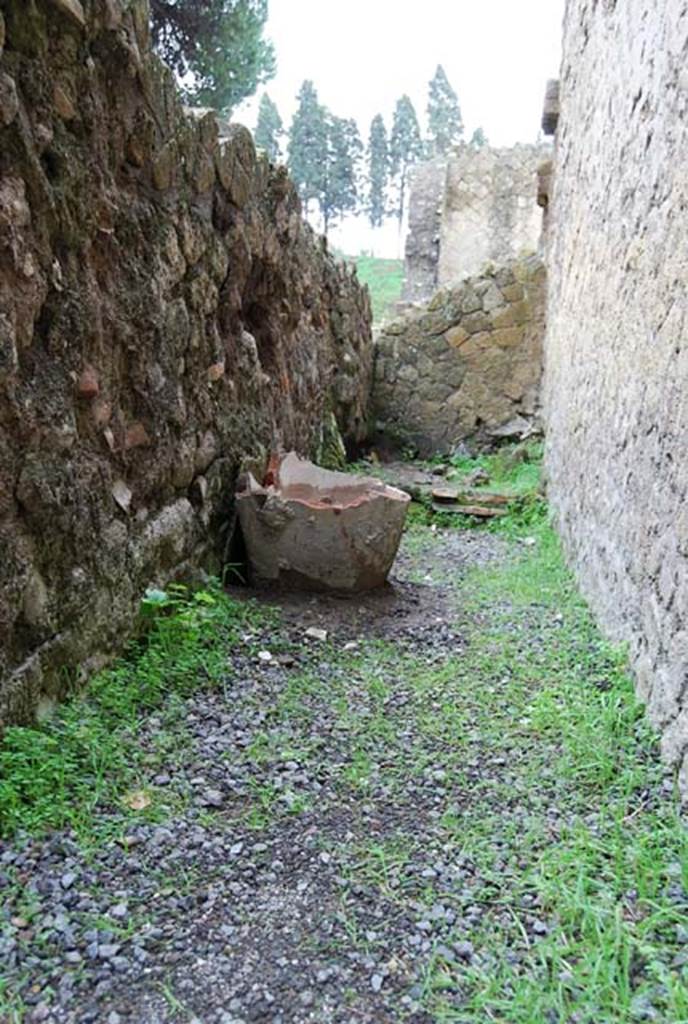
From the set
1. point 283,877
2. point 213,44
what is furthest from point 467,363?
point 283,877

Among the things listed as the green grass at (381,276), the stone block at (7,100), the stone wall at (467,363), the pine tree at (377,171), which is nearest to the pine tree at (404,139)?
the pine tree at (377,171)

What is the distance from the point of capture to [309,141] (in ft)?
70.9

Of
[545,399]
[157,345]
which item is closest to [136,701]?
[157,345]

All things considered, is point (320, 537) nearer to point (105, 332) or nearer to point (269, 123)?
point (105, 332)

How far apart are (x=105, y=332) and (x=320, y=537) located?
1.21 m

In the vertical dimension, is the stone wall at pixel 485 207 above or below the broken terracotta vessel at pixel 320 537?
above

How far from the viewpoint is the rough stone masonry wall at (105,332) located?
1769 millimetres

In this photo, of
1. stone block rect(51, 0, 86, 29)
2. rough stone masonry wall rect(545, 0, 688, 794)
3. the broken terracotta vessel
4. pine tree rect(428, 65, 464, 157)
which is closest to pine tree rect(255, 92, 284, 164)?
pine tree rect(428, 65, 464, 157)

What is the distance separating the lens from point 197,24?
749cm

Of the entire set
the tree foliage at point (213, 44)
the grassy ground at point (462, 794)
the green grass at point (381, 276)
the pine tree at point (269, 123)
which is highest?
the pine tree at point (269, 123)

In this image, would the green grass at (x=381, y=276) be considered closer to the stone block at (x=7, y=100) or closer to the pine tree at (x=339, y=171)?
the pine tree at (x=339, y=171)

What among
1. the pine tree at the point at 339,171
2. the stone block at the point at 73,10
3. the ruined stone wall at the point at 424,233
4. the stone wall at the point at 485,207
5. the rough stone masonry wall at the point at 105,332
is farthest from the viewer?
the pine tree at the point at 339,171

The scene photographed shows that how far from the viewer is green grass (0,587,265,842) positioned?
161cm

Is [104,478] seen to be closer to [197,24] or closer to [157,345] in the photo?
[157,345]
